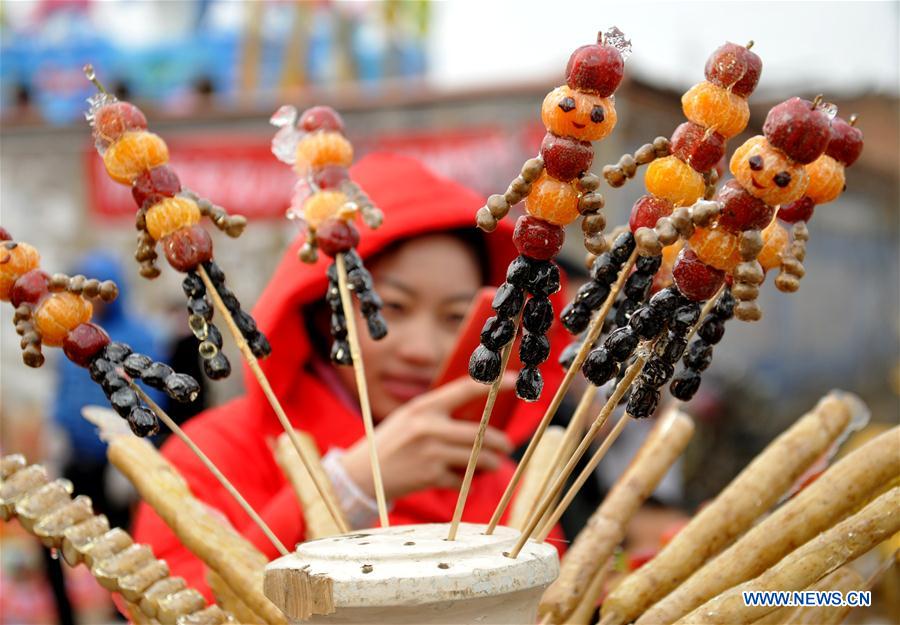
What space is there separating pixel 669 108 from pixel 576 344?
191 inches

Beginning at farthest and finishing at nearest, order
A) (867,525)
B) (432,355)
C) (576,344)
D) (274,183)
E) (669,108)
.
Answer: (274,183)
(669,108)
(432,355)
(576,344)
(867,525)

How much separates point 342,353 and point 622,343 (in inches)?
17.1

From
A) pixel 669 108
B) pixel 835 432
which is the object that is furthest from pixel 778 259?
pixel 669 108

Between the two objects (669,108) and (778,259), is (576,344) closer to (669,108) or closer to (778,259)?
(778,259)

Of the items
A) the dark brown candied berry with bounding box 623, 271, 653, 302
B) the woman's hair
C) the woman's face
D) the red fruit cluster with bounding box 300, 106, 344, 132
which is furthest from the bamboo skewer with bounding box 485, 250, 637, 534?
the woman's hair

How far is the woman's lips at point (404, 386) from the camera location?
1653 millimetres

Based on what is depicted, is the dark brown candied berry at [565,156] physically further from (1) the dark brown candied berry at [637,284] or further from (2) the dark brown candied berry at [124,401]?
(2) the dark brown candied berry at [124,401]

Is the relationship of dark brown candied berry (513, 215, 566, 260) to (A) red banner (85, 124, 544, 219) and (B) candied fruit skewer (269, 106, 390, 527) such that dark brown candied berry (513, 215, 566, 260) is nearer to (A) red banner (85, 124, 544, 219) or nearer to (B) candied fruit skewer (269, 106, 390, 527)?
(B) candied fruit skewer (269, 106, 390, 527)

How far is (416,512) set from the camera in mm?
1635

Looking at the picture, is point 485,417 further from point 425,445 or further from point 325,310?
point 325,310

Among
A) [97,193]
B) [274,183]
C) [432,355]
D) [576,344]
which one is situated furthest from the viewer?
[97,193]

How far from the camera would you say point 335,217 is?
1129mm

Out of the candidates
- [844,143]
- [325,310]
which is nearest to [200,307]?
[844,143]

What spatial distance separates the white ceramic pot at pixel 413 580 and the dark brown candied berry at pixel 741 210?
1.08 ft
